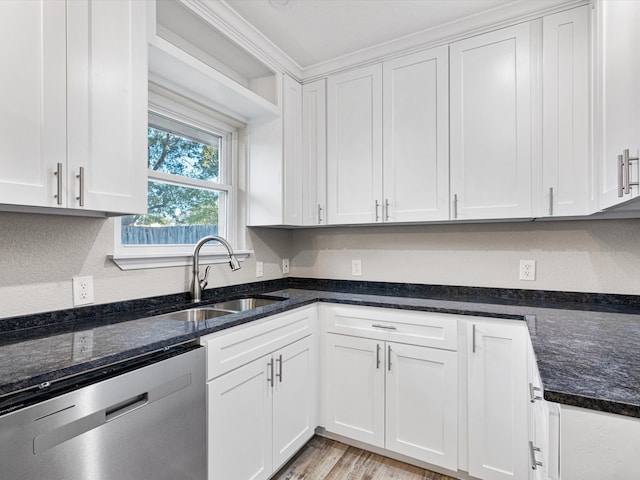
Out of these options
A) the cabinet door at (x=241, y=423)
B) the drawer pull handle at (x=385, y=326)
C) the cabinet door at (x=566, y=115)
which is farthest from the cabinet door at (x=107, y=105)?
the cabinet door at (x=566, y=115)

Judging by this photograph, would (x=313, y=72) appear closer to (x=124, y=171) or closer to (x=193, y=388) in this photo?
(x=124, y=171)

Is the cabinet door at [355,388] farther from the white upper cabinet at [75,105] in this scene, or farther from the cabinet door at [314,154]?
the white upper cabinet at [75,105]

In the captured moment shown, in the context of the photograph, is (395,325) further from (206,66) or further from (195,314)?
(206,66)

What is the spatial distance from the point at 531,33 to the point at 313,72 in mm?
1335

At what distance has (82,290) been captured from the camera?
151cm

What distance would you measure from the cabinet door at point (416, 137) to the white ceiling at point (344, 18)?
0.18 metres

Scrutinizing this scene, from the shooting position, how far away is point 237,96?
2.06 m

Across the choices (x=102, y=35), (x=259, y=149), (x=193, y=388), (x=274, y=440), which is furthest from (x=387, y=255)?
(x=102, y=35)

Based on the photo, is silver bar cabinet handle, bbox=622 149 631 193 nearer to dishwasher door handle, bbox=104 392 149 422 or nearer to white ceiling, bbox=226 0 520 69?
white ceiling, bbox=226 0 520 69

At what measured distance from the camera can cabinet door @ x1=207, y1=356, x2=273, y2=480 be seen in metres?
1.40

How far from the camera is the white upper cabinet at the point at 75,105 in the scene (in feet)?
3.47

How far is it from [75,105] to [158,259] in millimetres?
850

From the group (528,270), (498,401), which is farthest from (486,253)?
(498,401)

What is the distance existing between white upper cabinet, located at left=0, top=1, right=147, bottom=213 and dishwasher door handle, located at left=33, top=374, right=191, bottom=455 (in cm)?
67
